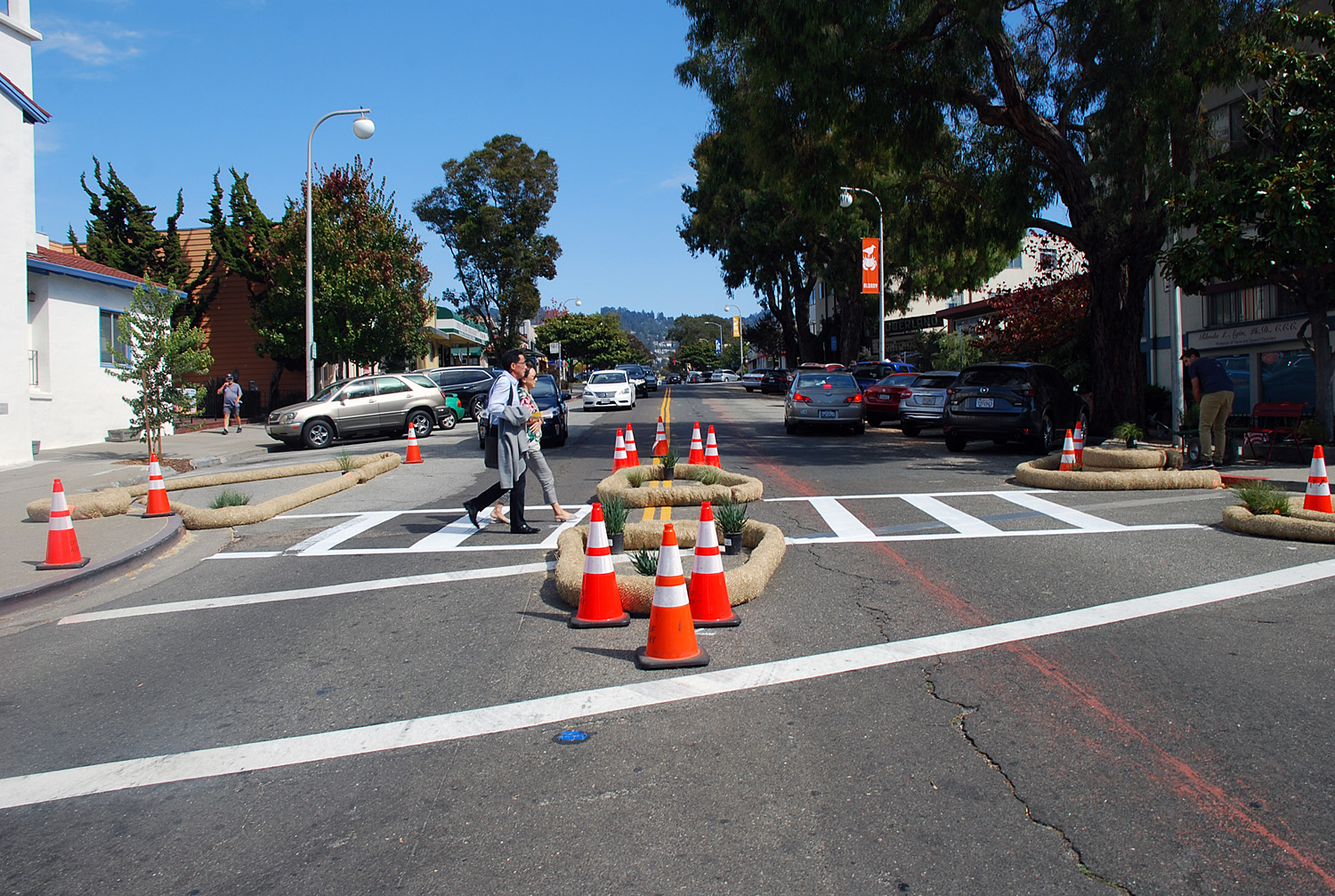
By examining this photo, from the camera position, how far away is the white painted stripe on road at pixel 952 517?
955 cm

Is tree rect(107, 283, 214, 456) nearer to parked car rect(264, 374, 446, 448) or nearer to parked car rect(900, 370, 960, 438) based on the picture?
parked car rect(264, 374, 446, 448)

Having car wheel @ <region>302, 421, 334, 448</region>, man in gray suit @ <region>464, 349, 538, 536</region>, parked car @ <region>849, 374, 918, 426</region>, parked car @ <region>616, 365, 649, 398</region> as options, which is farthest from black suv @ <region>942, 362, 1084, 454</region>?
parked car @ <region>616, 365, 649, 398</region>

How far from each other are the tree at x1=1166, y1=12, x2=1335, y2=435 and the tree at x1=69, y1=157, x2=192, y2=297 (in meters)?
28.2

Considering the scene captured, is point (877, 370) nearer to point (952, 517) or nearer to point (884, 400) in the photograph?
point (884, 400)

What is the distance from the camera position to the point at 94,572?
8453 millimetres

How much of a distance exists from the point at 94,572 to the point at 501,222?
156 ft

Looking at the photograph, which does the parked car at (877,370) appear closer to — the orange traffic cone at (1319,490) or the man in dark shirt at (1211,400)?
the man in dark shirt at (1211,400)

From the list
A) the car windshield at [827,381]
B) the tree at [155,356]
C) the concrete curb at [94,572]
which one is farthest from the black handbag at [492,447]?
the car windshield at [827,381]

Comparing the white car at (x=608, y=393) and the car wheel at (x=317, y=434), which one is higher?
the white car at (x=608, y=393)

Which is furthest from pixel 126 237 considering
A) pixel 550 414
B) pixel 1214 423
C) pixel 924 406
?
pixel 1214 423

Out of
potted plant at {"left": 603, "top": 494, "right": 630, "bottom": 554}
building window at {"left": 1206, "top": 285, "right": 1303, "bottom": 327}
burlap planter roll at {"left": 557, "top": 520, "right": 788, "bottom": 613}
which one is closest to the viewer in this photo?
burlap planter roll at {"left": 557, "top": 520, "right": 788, "bottom": 613}

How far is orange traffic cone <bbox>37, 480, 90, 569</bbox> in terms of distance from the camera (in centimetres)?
853

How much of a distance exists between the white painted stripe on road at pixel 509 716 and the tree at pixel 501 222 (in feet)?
163

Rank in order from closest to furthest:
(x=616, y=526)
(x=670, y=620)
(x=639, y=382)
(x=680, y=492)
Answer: (x=670, y=620) → (x=616, y=526) → (x=680, y=492) → (x=639, y=382)
